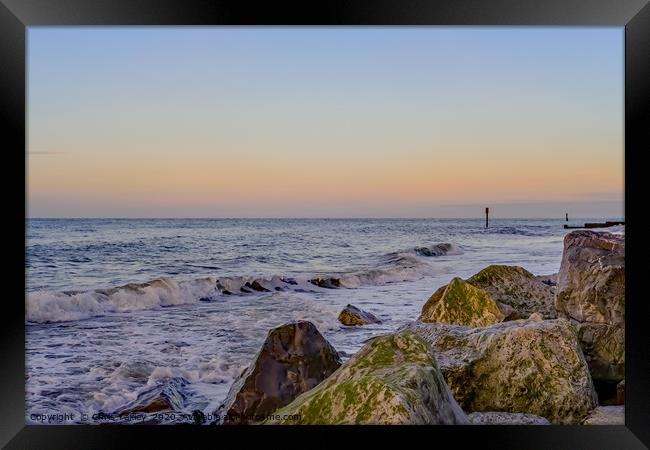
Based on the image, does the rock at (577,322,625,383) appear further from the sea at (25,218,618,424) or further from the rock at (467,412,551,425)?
the sea at (25,218,618,424)

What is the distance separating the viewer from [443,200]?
1214 centimetres

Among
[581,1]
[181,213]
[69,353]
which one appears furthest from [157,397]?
[181,213]

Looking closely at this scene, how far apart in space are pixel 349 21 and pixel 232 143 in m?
12.1

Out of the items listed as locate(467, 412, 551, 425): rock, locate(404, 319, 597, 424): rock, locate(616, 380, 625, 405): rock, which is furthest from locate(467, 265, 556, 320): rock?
locate(467, 412, 551, 425): rock

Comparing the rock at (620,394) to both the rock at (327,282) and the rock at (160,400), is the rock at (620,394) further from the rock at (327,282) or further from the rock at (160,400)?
the rock at (327,282)

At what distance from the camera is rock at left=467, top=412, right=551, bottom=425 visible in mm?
2576

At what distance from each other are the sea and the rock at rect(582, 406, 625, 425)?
8.67 ft

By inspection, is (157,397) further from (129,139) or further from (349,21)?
(129,139)

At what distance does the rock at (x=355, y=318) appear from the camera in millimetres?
6836

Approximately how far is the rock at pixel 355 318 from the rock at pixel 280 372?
3.43m

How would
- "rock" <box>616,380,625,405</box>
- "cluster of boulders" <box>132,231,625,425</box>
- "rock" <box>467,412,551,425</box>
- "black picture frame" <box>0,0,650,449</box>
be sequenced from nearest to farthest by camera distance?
"cluster of boulders" <box>132,231,625,425</box> < "black picture frame" <box>0,0,650,449</box> < "rock" <box>467,412,551,425</box> < "rock" <box>616,380,625,405</box>

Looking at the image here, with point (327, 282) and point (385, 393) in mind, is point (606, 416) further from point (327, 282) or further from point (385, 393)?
point (327, 282)

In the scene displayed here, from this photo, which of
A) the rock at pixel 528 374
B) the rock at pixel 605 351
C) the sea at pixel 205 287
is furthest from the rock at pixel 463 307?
the sea at pixel 205 287

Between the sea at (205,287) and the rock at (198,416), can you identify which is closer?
the rock at (198,416)
